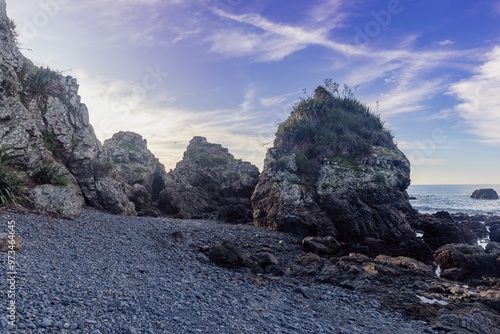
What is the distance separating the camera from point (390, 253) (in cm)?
2047

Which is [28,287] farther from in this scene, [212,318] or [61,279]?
[212,318]

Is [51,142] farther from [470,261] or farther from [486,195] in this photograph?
[486,195]

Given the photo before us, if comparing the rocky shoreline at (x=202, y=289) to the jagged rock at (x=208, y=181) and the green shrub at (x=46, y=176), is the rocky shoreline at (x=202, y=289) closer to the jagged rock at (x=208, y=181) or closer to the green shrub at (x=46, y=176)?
the green shrub at (x=46, y=176)

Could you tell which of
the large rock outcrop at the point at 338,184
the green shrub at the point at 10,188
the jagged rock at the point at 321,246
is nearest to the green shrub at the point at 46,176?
the green shrub at the point at 10,188

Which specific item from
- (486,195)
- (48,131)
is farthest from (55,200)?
(486,195)

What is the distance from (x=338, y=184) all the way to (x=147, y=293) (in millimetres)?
18144

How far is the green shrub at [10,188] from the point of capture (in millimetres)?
14633

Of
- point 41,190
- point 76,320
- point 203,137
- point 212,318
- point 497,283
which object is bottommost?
point 497,283

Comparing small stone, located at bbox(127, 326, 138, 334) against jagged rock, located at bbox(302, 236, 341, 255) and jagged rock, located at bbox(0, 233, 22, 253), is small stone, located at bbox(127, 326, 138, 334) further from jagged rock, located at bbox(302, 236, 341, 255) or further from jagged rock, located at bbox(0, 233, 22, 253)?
jagged rock, located at bbox(302, 236, 341, 255)

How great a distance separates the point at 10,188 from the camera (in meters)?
14.9

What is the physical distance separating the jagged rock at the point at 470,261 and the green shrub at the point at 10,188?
74.3 feet

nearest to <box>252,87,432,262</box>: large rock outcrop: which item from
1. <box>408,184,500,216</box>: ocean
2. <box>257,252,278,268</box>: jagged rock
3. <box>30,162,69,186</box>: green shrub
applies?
<box>257,252,278,268</box>: jagged rock

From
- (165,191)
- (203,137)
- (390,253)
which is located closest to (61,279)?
(390,253)

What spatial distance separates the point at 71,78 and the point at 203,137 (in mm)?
25050
